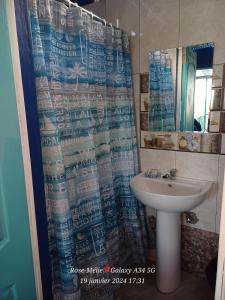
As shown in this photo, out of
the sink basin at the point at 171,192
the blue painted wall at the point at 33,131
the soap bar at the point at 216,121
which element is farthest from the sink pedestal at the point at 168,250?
the blue painted wall at the point at 33,131

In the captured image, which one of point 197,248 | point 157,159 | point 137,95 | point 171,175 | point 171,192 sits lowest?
point 197,248

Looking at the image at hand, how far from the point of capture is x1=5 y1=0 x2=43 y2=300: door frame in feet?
2.46

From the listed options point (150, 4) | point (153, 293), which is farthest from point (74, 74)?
point (153, 293)

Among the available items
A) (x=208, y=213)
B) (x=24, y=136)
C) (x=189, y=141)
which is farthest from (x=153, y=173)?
(x=24, y=136)

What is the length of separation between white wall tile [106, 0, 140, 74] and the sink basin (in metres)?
0.94

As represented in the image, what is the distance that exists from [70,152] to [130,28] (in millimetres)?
1184

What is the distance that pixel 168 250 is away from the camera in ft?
5.45

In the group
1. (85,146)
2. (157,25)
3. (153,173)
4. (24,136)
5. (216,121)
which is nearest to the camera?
(24,136)

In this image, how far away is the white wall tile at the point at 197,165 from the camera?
1.62m

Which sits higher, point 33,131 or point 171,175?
point 33,131

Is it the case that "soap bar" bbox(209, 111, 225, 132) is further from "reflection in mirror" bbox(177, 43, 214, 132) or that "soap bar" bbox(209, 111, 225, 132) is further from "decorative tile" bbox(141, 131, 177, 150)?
"decorative tile" bbox(141, 131, 177, 150)

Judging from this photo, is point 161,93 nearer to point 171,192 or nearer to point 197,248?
point 171,192

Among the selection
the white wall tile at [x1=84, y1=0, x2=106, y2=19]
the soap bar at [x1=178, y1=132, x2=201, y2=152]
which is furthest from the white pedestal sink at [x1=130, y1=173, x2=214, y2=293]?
the white wall tile at [x1=84, y1=0, x2=106, y2=19]

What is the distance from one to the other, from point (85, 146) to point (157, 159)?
730 mm
